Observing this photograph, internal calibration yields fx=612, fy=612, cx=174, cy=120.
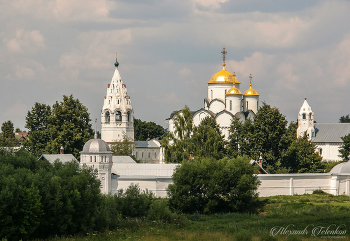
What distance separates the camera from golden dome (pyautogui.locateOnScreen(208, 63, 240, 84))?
202ft

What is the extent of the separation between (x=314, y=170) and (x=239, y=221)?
733 inches

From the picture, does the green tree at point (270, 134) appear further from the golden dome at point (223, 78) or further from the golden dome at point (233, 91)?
the golden dome at point (223, 78)

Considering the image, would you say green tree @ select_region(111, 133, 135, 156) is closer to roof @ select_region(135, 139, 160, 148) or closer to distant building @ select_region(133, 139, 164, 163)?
distant building @ select_region(133, 139, 164, 163)

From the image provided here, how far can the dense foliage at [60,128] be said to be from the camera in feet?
168

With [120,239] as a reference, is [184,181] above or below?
above

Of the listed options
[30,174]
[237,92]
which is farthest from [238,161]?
[237,92]

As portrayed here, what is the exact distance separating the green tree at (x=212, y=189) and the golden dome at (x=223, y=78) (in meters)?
28.4

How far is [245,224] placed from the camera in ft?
92.7

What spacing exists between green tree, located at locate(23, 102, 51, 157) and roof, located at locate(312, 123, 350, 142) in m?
31.3

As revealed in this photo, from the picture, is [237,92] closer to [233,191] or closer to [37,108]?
[37,108]

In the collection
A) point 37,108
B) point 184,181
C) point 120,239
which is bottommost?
point 120,239

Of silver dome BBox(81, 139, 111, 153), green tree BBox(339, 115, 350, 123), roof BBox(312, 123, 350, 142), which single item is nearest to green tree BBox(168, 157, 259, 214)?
silver dome BBox(81, 139, 111, 153)

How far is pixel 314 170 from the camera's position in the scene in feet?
154

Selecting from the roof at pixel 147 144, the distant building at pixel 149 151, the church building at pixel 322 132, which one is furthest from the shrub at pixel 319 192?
the roof at pixel 147 144
